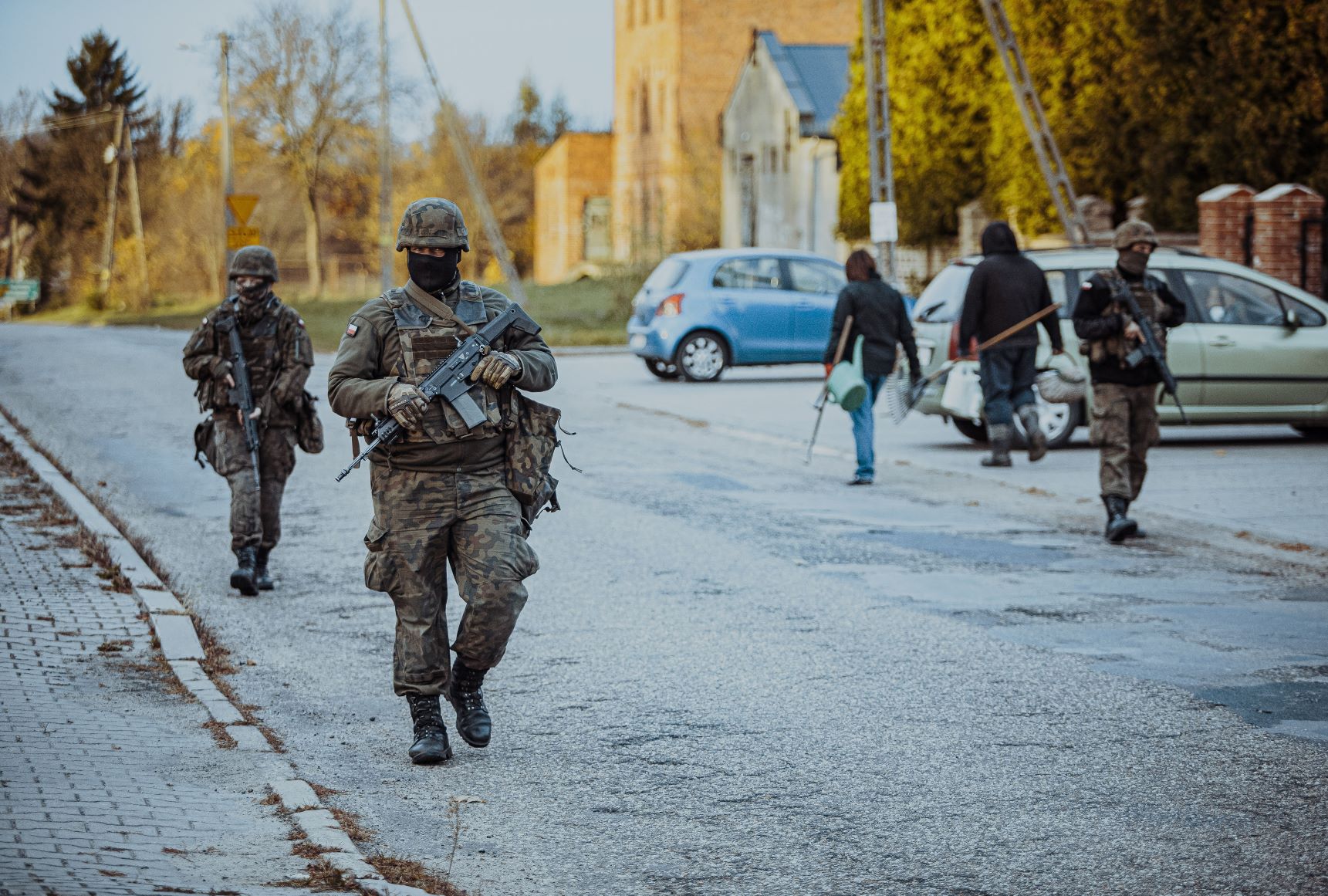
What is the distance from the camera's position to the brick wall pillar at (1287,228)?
21.2 meters

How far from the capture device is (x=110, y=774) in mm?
5406

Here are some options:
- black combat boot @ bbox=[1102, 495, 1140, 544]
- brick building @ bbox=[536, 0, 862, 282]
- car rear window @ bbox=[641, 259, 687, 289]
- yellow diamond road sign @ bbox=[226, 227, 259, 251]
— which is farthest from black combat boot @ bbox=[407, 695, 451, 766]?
brick building @ bbox=[536, 0, 862, 282]

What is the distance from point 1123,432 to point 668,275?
1453cm

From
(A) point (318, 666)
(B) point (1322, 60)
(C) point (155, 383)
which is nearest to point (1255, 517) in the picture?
(A) point (318, 666)

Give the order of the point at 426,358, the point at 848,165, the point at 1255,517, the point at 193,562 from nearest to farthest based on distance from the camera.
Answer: the point at 426,358
the point at 193,562
the point at 1255,517
the point at 848,165

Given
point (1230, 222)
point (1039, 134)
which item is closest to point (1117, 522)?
point (1230, 222)

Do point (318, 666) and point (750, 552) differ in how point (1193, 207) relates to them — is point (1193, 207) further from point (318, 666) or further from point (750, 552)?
point (318, 666)

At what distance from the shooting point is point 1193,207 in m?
25.3

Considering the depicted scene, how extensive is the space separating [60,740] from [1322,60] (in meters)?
21.7

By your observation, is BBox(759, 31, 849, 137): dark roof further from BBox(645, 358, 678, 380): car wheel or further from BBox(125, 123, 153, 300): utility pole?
BBox(645, 358, 678, 380): car wheel

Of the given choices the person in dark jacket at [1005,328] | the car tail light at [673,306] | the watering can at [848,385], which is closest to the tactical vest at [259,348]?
the watering can at [848,385]

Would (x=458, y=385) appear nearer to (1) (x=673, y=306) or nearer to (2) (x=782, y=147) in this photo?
(1) (x=673, y=306)

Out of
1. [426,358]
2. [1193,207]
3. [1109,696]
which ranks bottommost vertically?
[1109,696]

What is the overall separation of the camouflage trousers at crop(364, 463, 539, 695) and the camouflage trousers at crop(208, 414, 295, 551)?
126 inches
